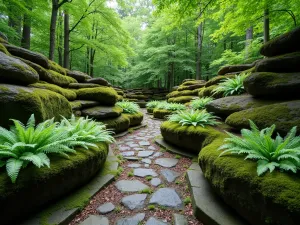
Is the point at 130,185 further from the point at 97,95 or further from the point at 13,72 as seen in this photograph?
the point at 97,95

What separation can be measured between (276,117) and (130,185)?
3.23 meters

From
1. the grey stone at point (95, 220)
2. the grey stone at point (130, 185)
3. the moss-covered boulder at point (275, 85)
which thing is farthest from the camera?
the moss-covered boulder at point (275, 85)

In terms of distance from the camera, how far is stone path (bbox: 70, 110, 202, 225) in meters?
2.27

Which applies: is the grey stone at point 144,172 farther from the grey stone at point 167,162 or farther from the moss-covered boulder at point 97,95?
the moss-covered boulder at point 97,95

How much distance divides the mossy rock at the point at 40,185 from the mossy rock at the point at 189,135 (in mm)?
2620

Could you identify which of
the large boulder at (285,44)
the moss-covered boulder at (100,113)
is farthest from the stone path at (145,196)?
the large boulder at (285,44)

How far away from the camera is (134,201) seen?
2631 millimetres

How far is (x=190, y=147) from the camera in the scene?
176 inches

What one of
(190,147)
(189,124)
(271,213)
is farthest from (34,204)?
(189,124)

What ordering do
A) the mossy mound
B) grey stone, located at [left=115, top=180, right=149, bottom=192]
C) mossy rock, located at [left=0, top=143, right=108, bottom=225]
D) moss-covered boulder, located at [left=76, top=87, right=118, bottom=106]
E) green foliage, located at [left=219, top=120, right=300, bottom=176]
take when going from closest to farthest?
mossy rock, located at [left=0, top=143, right=108, bottom=225] → green foliage, located at [left=219, top=120, right=300, bottom=176] → grey stone, located at [left=115, top=180, right=149, bottom=192] → moss-covered boulder, located at [left=76, top=87, right=118, bottom=106] → the mossy mound

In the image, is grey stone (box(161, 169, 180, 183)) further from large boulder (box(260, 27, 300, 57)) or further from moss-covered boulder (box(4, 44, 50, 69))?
moss-covered boulder (box(4, 44, 50, 69))

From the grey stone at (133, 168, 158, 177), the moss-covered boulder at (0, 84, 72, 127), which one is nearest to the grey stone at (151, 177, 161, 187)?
the grey stone at (133, 168, 158, 177)

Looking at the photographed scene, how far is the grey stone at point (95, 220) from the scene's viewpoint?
85.7 inches

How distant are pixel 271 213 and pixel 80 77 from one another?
30.8 feet
